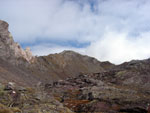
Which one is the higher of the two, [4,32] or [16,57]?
[4,32]

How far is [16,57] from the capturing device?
199 metres

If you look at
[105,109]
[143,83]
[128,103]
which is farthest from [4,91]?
[143,83]

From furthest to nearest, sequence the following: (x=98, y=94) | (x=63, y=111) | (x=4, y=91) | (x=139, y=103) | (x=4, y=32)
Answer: (x=4, y=32)
(x=98, y=94)
(x=139, y=103)
(x=4, y=91)
(x=63, y=111)

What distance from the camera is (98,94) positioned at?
230 feet

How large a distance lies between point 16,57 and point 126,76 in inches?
5435

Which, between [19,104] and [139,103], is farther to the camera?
[139,103]

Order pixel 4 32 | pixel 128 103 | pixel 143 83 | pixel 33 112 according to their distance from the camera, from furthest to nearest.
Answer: pixel 4 32 → pixel 143 83 → pixel 128 103 → pixel 33 112

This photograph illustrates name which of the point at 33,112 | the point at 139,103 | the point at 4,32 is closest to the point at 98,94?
the point at 139,103

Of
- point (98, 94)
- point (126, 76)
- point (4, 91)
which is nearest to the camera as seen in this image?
point (4, 91)

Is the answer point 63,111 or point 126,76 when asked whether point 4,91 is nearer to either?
point 63,111

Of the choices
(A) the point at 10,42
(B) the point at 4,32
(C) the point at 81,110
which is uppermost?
(B) the point at 4,32

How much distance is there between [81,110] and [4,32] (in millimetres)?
174836

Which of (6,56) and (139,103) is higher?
(6,56)

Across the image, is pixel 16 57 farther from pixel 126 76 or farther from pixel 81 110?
pixel 81 110
